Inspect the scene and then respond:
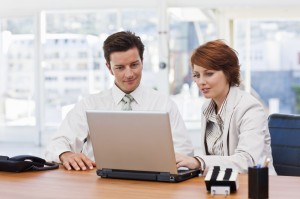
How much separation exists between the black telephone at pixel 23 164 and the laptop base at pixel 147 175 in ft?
1.23

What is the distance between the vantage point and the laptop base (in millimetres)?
2523

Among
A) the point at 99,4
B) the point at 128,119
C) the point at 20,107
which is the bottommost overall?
the point at 20,107

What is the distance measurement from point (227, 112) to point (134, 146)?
68cm

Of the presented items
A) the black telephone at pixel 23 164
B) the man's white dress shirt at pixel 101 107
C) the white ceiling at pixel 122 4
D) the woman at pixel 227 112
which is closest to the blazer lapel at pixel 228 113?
the woman at pixel 227 112

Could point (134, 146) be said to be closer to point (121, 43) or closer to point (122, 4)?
point (121, 43)

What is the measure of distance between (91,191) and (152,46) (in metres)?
6.90

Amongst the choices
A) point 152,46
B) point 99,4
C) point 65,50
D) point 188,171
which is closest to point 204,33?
point 152,46

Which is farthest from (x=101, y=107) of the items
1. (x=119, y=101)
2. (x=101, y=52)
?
(x=101, y=52)

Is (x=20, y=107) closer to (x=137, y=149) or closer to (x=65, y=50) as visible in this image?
(x=65, y=50)

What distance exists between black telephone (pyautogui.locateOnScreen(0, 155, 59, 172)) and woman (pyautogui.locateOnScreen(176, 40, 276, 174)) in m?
0.79

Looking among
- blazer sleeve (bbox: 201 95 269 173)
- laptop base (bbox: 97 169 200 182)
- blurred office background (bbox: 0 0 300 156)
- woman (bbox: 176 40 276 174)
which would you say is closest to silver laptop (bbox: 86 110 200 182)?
laptop base (bbox: 97 169 200 182)

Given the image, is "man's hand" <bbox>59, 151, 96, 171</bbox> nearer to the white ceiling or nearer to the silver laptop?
the silver laptop

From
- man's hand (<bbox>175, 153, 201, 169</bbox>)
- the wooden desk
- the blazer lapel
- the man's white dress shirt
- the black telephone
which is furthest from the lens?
the man's white dress shirt

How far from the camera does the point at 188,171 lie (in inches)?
103
